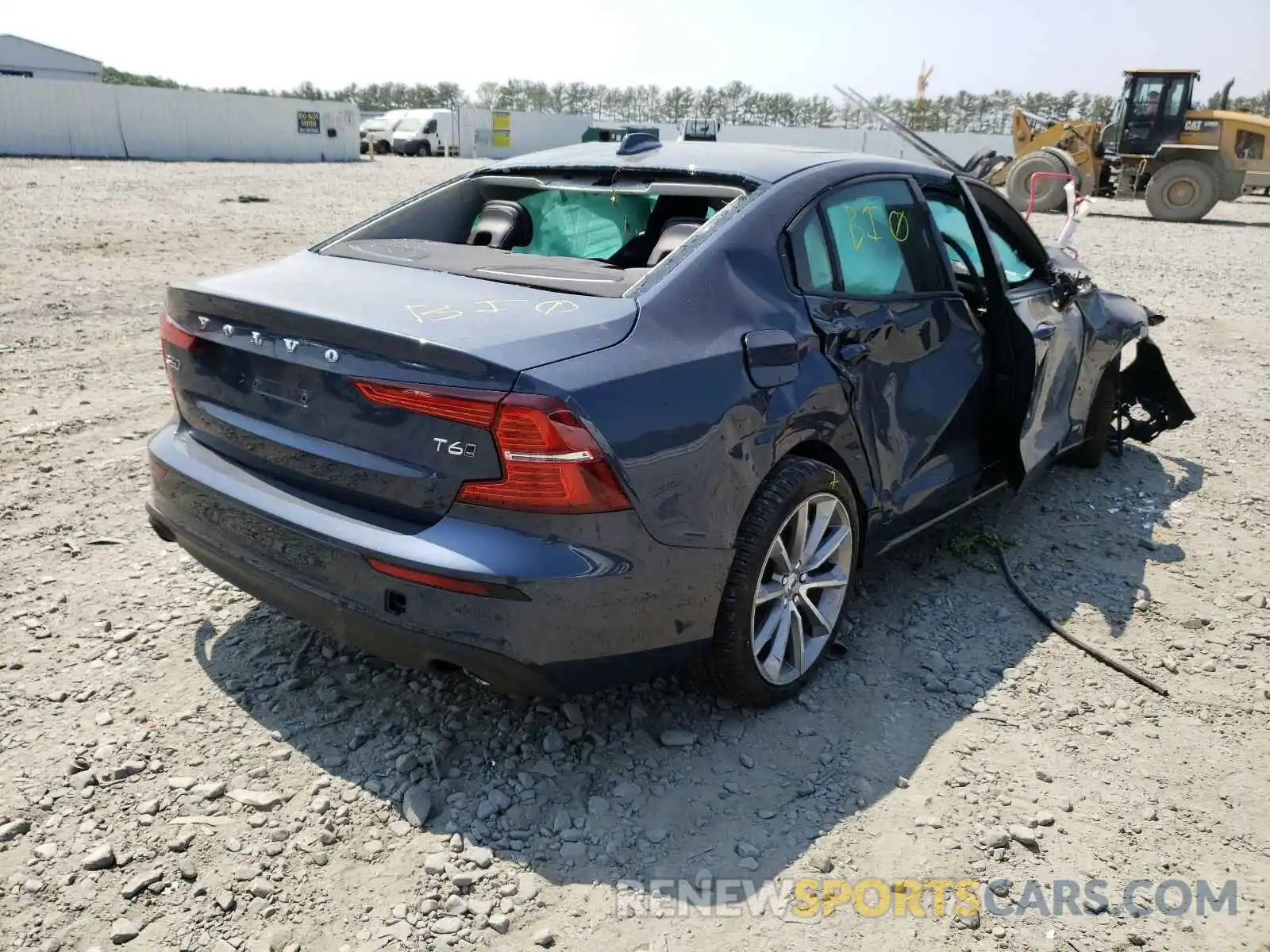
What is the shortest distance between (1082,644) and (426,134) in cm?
4370

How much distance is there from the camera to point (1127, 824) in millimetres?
2510

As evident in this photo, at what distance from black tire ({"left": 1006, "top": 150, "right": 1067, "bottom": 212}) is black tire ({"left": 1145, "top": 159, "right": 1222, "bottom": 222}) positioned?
1.85 meters

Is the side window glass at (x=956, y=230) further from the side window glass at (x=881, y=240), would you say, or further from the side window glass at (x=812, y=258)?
the side window glass at (x=812, y=258)

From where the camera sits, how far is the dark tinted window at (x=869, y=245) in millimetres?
2916

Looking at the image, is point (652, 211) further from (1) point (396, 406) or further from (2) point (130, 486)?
(2) point (130, 486)

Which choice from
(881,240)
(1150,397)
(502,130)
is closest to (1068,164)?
(1150,397)

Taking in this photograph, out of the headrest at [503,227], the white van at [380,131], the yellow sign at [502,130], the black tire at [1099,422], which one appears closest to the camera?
the headrest at [503,227]

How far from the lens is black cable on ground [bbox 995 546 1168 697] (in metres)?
3.17

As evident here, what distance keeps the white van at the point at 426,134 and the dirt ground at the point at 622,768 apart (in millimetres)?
40922

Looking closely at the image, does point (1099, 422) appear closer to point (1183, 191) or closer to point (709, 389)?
point (709, 389)

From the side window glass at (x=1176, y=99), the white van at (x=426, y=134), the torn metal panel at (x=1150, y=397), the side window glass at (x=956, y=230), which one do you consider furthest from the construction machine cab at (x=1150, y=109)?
the white van at (x=426, y=134)

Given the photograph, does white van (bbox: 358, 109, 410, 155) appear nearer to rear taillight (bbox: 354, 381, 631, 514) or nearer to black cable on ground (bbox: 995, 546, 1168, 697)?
black cable on ground (bbox: 995, 546, 1168, 697)

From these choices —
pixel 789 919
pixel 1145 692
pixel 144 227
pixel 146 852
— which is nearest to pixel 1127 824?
pixel 1145 692

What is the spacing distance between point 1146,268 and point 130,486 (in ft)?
41.7
